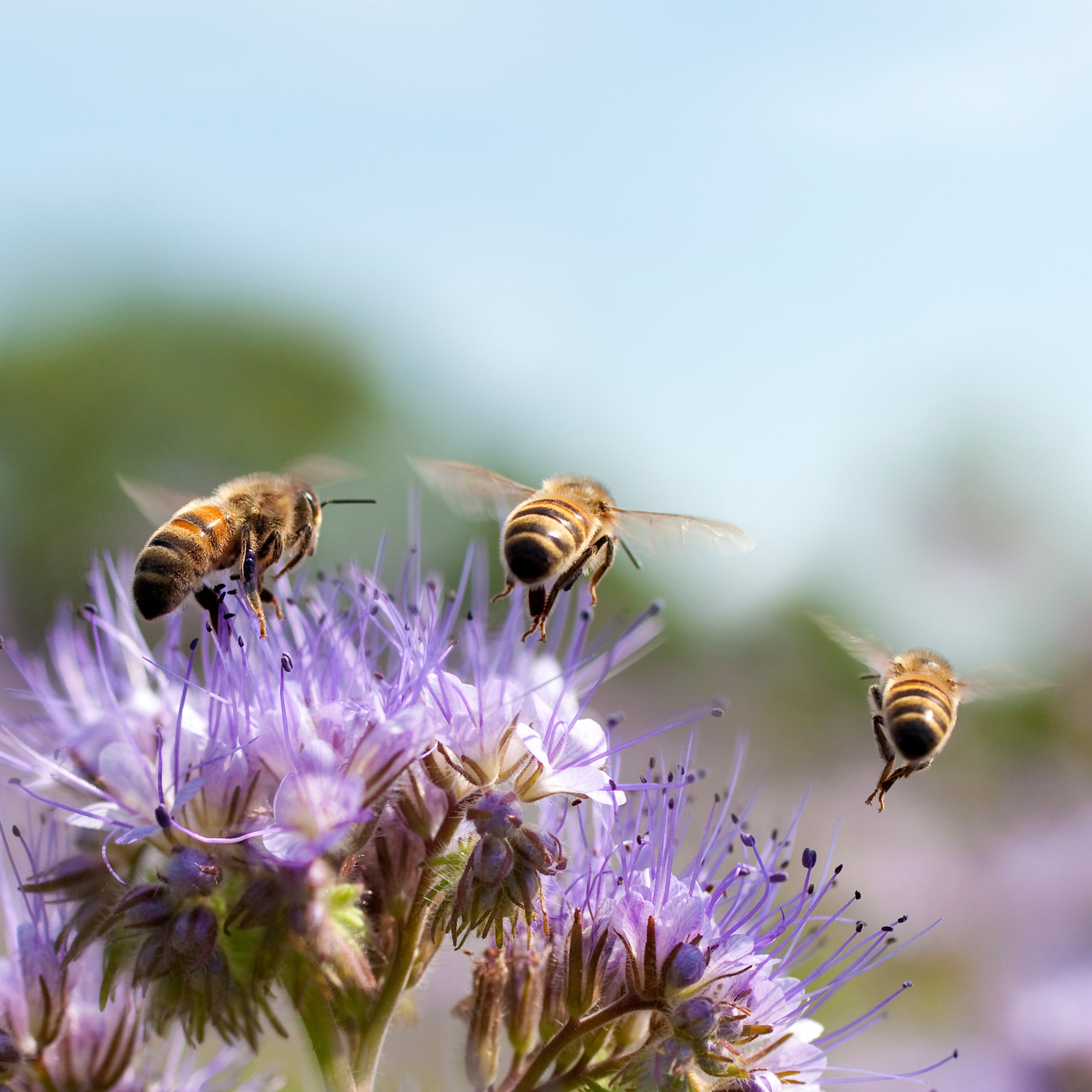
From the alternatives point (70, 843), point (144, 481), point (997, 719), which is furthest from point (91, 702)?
point (997, 719)

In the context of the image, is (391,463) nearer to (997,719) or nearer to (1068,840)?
(997,719)

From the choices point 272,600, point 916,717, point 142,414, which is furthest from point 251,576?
point 142,414

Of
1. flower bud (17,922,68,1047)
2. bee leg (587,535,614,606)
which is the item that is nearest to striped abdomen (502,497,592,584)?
bee leg (587,535,614,606)

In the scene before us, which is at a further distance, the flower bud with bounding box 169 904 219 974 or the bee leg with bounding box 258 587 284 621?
the bee leg with bounding box 258 587 284 621

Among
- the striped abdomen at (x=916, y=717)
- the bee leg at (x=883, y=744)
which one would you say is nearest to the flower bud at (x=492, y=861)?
the striped abdomen at (x=916, y=717)

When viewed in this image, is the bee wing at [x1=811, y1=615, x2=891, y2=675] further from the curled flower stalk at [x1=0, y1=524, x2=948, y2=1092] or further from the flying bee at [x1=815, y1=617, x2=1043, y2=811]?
the curled flower stalk at [x1=0, y1=524, x2=948, y2=1092]

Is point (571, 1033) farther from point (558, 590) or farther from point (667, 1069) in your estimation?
point (558, 590)
